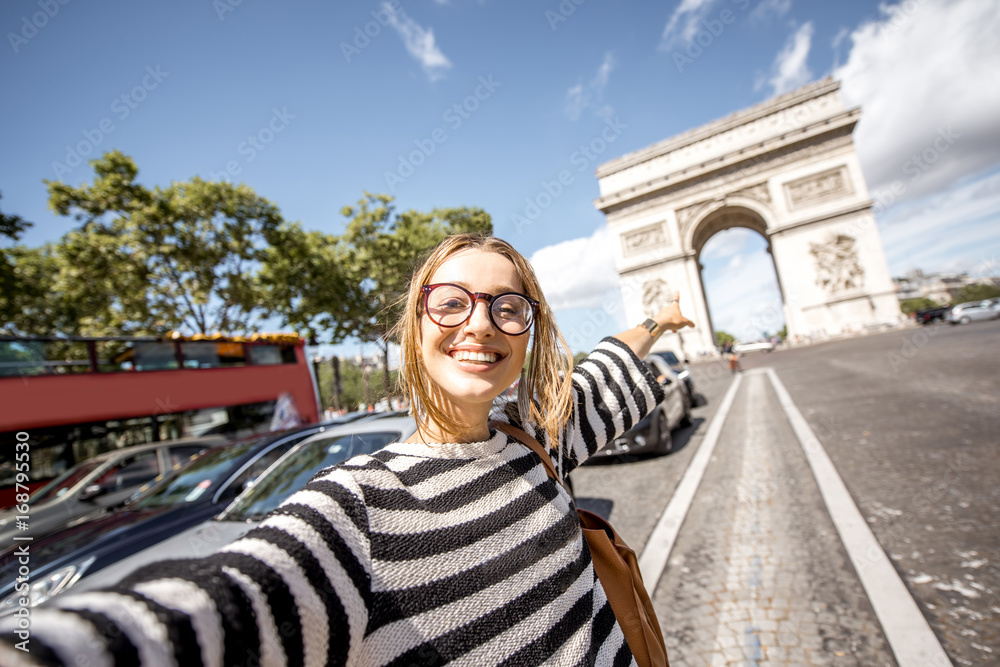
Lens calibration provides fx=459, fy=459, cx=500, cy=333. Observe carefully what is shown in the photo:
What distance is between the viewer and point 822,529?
3.47 m

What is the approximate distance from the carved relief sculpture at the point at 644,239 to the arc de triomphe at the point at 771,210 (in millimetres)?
67

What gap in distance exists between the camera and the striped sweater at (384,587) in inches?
20.3

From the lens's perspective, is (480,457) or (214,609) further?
(480,457)

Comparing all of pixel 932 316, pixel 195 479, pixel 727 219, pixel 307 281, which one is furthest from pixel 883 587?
pixel 932 316

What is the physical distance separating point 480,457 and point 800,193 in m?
32.9

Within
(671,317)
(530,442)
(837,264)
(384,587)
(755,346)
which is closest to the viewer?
(384,587)

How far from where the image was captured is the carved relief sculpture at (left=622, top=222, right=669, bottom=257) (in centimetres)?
3068

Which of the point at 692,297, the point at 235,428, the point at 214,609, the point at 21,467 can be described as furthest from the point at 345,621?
the point at 692,297

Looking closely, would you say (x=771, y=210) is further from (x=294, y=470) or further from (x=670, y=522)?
(x=294, y=470)

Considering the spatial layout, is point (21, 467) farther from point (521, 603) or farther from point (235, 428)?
point (521, 603)

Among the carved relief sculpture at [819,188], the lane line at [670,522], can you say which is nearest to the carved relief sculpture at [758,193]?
the carved relief sculpture at [819,188]

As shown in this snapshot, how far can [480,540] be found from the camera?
0.96 metres

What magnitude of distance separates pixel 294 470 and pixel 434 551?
3.34 meters

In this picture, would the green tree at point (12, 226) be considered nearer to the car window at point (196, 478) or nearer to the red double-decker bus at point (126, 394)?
the red double-decker bus at point (126, 394)
